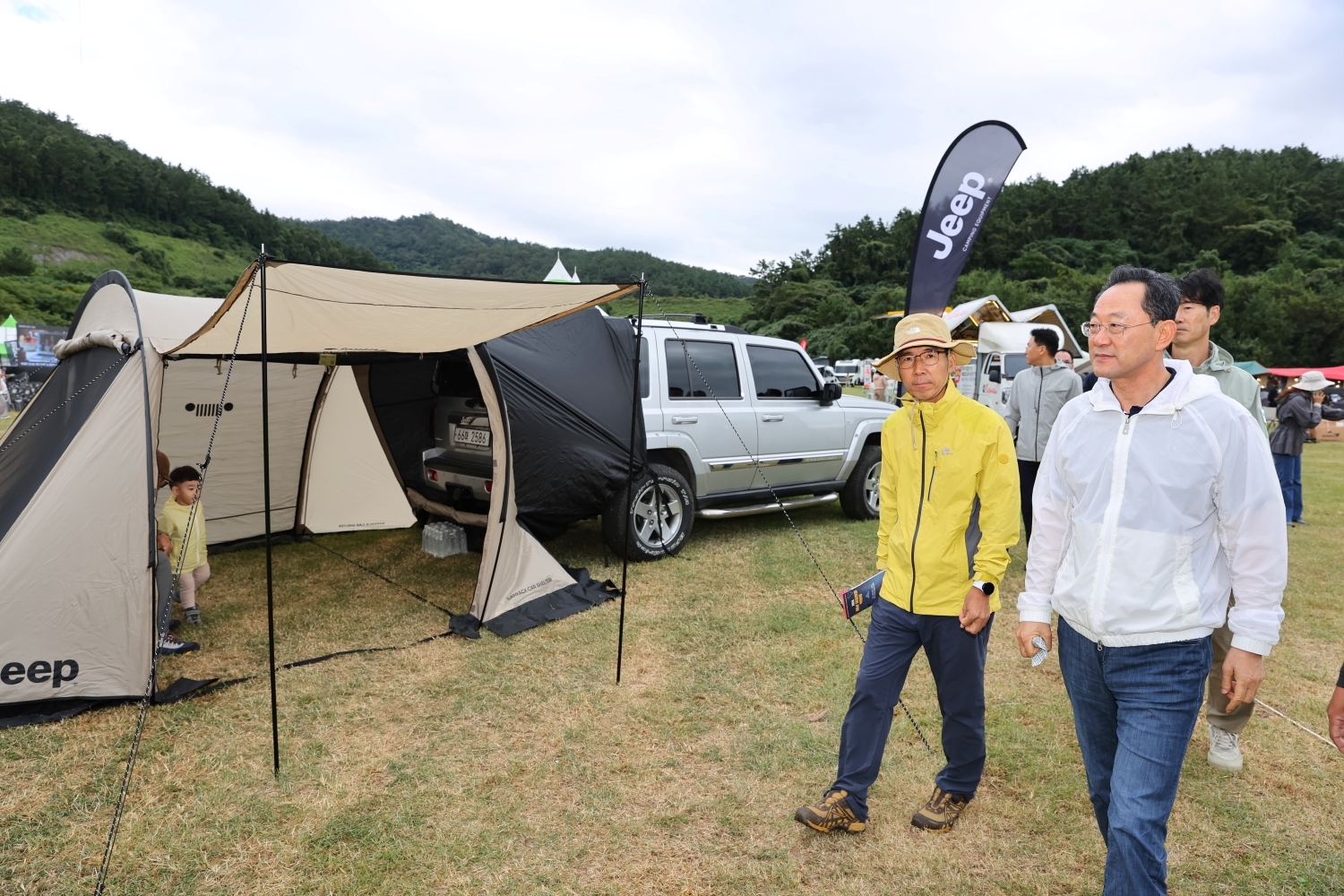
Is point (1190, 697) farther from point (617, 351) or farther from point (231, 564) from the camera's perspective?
point (231, 564)

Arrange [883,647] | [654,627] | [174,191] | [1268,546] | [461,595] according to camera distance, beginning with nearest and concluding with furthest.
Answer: [1268,546], [883,647], [654,627], [461,595], [174,191]

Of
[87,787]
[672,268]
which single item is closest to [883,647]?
[87,787]

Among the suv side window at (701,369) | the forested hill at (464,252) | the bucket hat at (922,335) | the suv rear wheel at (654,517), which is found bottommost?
the suv rear wheel at (654,517)

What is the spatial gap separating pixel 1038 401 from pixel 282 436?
21.0 ft

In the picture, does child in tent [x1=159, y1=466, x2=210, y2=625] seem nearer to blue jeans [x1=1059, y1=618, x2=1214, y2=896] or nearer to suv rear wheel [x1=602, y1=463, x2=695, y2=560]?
suv rear wheel [x1=602, y1=463, x2=695, y2=560]

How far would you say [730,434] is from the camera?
6.65 m

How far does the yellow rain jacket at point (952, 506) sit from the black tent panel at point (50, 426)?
3891 millimetres

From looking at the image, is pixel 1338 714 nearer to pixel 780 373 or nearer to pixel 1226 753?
pixel 1226 753

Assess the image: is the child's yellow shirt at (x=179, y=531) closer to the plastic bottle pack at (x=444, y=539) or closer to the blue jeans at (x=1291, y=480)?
the plastic bottle pack at (x=444, y=539)

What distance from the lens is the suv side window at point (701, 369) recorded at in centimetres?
646

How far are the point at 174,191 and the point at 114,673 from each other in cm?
9179

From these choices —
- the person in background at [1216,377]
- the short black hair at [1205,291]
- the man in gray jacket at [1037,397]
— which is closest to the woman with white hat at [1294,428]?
the man in gray jacket at [1037,397]

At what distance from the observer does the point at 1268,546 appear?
1738mm

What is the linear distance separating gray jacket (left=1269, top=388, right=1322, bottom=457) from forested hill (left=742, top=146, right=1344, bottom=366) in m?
30.1
